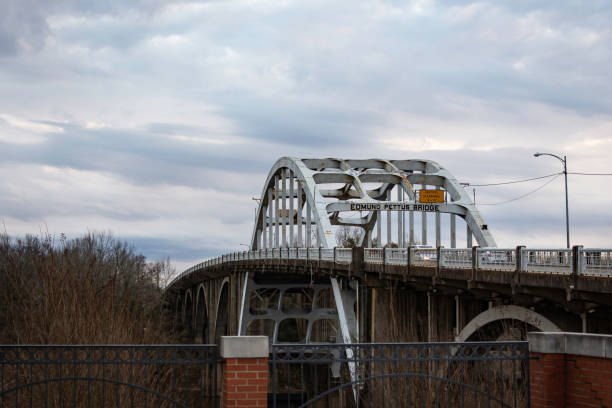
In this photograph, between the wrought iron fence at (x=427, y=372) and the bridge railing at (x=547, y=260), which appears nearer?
the wrought iron fence at (x=427, y=372)

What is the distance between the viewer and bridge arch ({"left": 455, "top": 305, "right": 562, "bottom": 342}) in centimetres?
2075

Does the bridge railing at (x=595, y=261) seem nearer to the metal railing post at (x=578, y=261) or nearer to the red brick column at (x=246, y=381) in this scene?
the metal railing post at (x=578, y=261)

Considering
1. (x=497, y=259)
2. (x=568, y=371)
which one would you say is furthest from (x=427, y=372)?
(x=497, y=259)

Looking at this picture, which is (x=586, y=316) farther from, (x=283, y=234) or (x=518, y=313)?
(x=283, y=234)

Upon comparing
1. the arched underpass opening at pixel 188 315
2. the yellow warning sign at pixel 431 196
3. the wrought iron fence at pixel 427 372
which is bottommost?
the arched underpass opening at pixel 188 315

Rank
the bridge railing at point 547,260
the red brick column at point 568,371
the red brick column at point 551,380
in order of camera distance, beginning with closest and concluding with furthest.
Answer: the red brick column at point 568,371, the red brick column at point 551,380, the bridge railing at point 547,260

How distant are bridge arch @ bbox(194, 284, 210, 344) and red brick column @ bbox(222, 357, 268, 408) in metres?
86.1

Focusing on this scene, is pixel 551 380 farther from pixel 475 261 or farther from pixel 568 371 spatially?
pixel 475 261

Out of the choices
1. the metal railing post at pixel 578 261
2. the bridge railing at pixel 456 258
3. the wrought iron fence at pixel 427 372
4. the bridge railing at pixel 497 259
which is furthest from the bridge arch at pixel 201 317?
the metal railing post at pixel 578 261

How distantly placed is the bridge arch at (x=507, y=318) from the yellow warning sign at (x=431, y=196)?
91.9 feet

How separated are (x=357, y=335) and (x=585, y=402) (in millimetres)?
25186

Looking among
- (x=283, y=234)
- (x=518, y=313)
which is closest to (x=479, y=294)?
(x=518, y=313)

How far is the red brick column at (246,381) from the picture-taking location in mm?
11430

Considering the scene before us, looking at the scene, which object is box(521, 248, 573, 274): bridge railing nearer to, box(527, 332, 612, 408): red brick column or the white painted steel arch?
box(527, 332, 612, 408): red brick column
